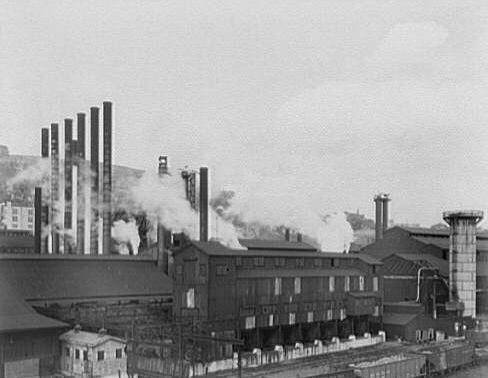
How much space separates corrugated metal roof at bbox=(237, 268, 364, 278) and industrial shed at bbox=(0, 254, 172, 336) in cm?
633

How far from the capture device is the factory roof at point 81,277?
115 ft

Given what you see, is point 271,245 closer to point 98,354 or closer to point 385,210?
point 385,210

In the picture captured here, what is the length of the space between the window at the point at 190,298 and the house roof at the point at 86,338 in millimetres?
5479

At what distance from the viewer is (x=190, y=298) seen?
107 feet

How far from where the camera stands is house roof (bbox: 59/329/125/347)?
2712 cm

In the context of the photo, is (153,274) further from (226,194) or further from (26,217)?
(26,217)

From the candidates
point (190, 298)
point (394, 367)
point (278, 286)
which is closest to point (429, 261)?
point (278, 286)

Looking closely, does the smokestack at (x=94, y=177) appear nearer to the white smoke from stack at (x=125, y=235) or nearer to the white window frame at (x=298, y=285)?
the white smoke from stack at (x=125, y=235)

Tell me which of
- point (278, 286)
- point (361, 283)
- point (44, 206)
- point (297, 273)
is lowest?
point (361, 283)

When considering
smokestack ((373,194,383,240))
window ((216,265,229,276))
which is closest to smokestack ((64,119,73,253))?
window ((216,265,229,276))

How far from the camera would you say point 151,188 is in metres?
43.2

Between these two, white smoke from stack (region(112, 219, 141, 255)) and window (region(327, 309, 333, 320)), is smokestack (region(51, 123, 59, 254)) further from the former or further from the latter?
window (region(327, 309, 333, 320))

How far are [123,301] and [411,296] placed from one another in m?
22.7

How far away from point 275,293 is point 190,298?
5.74 metres
